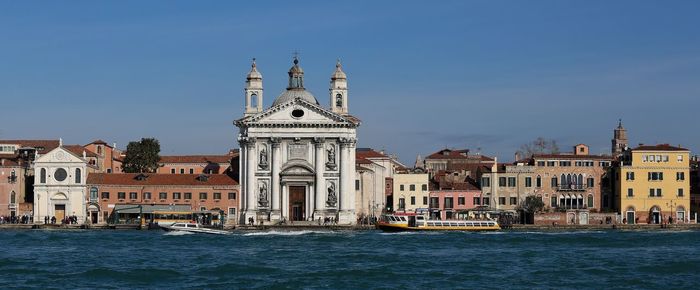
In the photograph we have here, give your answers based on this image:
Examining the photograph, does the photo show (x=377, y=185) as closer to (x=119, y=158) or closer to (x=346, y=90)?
(x=346, y=90)

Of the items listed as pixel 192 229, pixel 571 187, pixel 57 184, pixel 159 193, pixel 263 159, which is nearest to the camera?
pixel 192 229

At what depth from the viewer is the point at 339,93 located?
8794cm

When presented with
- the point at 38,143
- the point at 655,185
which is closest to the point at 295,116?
the point at 38,143

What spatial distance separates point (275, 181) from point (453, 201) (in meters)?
13.6

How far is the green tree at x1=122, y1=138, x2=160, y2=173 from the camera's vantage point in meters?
95.9

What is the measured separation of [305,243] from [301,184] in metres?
20.8

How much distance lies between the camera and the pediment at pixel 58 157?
273 feet

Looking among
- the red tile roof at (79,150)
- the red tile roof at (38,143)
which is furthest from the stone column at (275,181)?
the red tile roof at (38,143)

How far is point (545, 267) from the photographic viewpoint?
47656 mm

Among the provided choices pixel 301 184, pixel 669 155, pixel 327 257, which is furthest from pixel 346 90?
pixel 327 257

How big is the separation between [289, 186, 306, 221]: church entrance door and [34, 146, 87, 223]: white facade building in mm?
12420

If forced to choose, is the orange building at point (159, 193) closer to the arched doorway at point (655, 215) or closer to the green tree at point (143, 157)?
the green tree at point (143, 157)

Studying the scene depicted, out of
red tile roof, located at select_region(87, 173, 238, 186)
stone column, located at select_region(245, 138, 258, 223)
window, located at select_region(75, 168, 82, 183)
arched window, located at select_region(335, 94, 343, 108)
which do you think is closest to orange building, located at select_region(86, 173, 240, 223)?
red tile roof, located at select_region(87, 173, 238, 186)

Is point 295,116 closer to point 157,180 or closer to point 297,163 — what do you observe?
point 297,163
